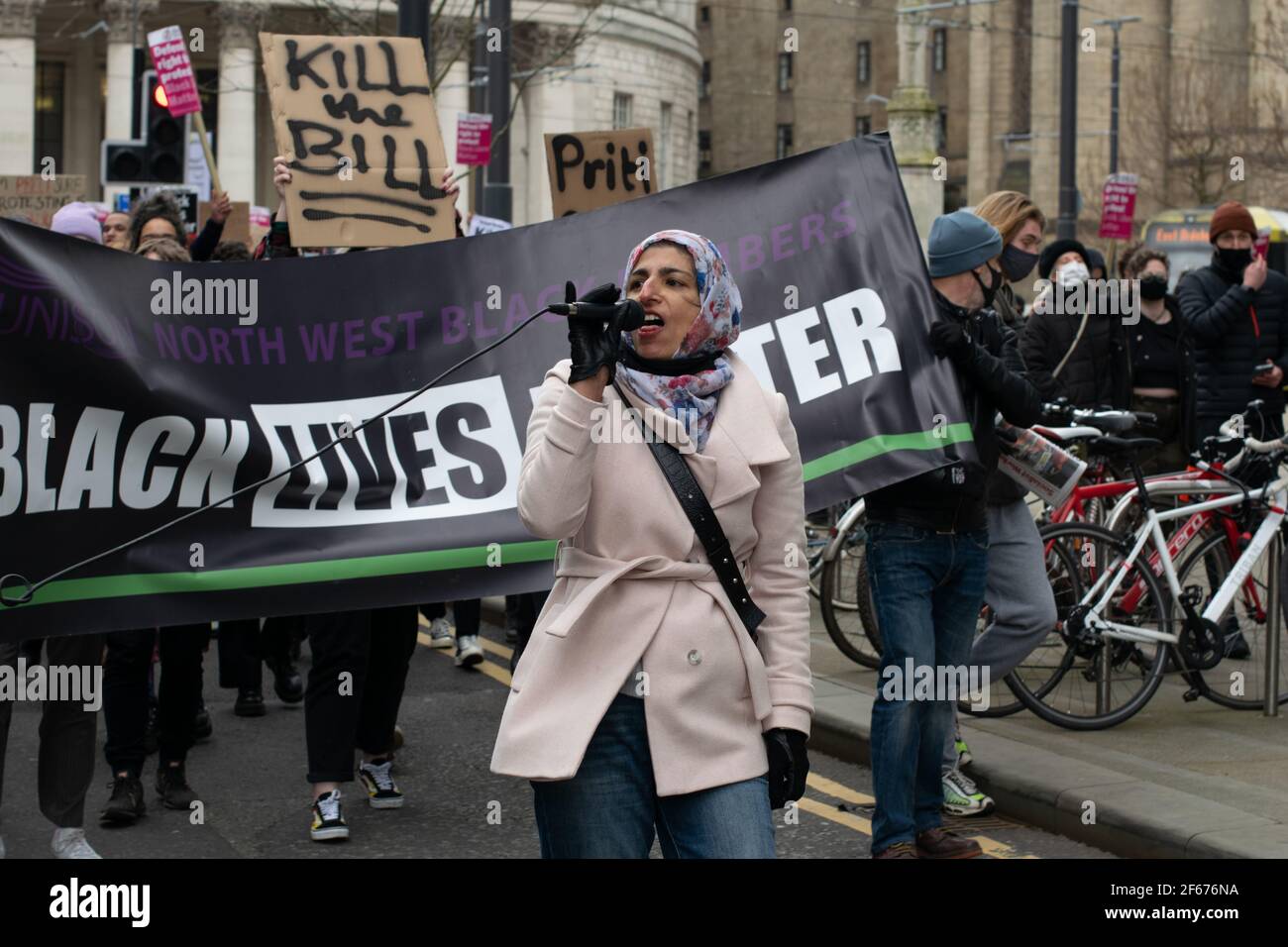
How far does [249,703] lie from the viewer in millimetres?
8391

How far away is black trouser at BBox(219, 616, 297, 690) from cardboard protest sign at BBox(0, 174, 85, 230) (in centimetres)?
831

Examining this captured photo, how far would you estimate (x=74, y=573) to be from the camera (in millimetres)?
5430

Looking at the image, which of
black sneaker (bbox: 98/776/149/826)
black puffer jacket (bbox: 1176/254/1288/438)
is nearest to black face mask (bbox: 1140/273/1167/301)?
black puffer jacket (bbox: 1176/254/1288/438)

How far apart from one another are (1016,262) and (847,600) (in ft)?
9.37

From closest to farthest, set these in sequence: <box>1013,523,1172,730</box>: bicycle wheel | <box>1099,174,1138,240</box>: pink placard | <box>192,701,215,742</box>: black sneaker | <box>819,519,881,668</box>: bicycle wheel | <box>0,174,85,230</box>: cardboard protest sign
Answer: <box>1013,523,1172,730</box>: bicycle wheel < <box>192,701,215,742</box>: black sneaker < <box>819,519,881,668</box>: bicycle wheel < <box>0,174,85,230</box>: cardboard protest sign < <box>1099,174,1138,240</box>: pink placard

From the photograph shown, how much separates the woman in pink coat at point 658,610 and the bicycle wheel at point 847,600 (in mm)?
5010

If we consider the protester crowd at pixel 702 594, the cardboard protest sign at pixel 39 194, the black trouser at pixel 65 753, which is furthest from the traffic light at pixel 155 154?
the black trouser at pixel 65 753

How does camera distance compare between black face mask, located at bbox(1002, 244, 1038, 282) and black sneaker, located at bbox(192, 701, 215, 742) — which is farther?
black sneaker, located at bbox(192, 701, 215, 742)

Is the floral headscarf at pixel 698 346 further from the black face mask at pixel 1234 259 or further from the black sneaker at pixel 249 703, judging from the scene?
the black face mask at pixel 1234 259

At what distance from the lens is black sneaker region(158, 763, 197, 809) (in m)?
6.68

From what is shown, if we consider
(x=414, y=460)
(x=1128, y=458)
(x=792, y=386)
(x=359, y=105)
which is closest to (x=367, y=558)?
(x=414, y=460)

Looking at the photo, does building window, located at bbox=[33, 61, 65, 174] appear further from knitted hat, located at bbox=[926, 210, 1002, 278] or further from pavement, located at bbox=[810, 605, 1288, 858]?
knitted hat, located at bbox=[926, 210, 1002, 278]

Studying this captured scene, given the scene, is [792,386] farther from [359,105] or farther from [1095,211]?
[1095,211]
